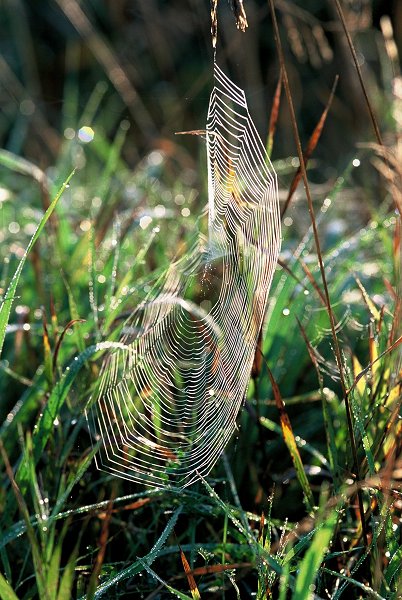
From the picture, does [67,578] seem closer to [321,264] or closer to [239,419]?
[321,264]

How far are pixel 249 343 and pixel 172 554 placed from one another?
0.39m

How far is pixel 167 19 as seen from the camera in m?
4.00

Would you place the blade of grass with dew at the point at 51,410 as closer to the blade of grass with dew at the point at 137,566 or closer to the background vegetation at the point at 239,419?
the background vegetation at the point at 239,419

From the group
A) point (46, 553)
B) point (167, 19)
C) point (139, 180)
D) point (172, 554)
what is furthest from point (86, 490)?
point (167, 19)

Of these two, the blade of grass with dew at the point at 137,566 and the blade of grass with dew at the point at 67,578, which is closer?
the blade of grass with dew at the point at 67,578

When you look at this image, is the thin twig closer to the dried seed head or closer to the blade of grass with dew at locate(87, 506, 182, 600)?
the dried seed head

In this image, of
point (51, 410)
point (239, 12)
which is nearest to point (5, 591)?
point (51, 410)

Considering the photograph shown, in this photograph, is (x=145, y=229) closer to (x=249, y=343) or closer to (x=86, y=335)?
(x=86, y=335)

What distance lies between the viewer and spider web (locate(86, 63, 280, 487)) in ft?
4.29

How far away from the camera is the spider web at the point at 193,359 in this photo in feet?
4.29

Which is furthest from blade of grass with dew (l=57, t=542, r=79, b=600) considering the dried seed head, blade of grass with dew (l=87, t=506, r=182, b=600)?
the dried seed head

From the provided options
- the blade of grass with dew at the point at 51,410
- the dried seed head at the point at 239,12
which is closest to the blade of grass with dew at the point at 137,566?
the blade of grass with dew at the point at 51,410

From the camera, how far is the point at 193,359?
1760mm

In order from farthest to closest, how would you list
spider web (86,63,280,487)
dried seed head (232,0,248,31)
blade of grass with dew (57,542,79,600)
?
spider web (86,63,280,487) < dried seed head (232,0,248,31) < blade of grass with dew (57,542,79,600)
